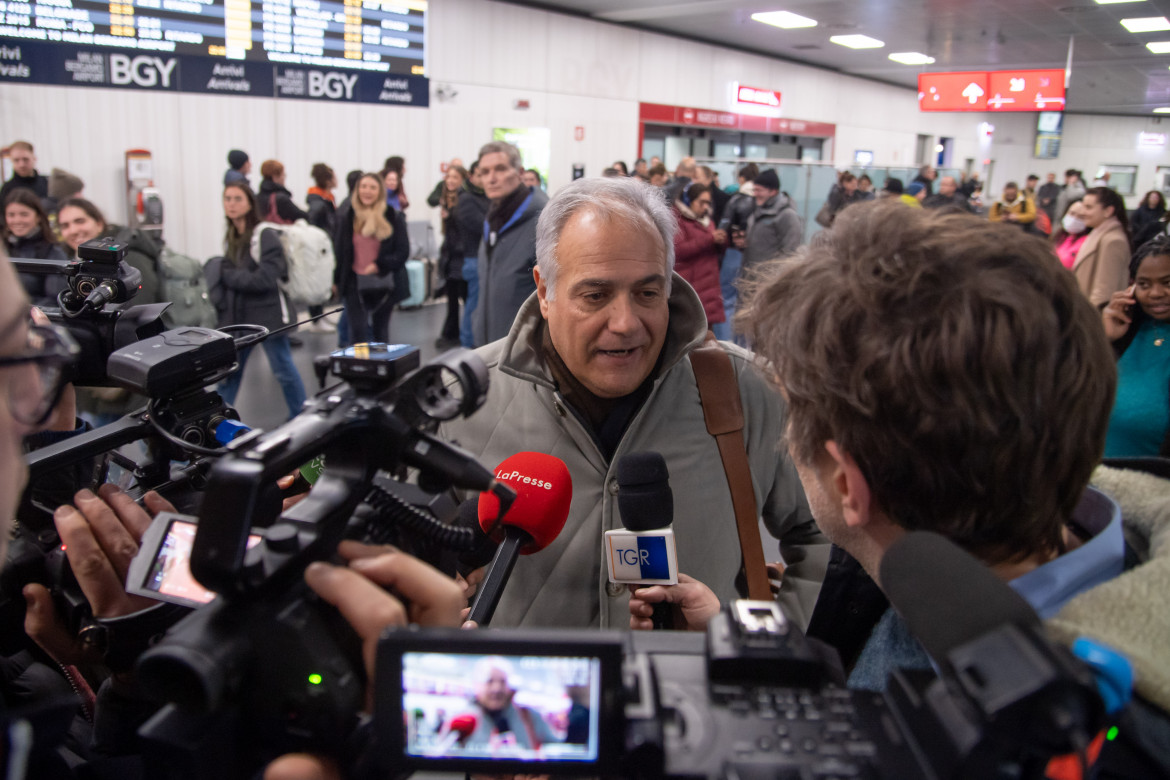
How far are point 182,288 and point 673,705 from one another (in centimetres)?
455

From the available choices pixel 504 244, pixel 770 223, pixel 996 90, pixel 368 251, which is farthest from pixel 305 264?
pixel 996 90

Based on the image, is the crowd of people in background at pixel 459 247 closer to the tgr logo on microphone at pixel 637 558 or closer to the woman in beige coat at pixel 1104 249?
the woman in beige coat at pixel 1104 249

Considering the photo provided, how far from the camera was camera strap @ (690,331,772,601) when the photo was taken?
1.62 metres

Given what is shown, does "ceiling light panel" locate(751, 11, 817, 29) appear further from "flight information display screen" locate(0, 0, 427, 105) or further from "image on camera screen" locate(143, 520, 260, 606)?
"image on camera screen" locate(143, 520, 260, 606)

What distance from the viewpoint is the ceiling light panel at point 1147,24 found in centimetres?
989

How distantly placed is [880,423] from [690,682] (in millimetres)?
323

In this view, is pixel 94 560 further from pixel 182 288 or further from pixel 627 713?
pixel 182 288

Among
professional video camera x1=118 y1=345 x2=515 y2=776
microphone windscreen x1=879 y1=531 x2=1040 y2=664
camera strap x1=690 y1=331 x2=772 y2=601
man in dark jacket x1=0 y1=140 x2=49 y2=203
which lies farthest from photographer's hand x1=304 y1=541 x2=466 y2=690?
man in dark jacket x1=0 y1=140 x2=49 y2=203

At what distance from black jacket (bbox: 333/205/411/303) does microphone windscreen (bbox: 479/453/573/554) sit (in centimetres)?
507

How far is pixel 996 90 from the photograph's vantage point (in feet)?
33.8

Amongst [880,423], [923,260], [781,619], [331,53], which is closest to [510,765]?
[781,619]

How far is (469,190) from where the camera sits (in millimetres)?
6305

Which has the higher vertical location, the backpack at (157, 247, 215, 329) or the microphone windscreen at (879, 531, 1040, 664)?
the microphone windscreen at (879, 531, 1040, 664)

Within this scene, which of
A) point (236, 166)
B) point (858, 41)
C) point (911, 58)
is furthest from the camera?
point (911, 58)
